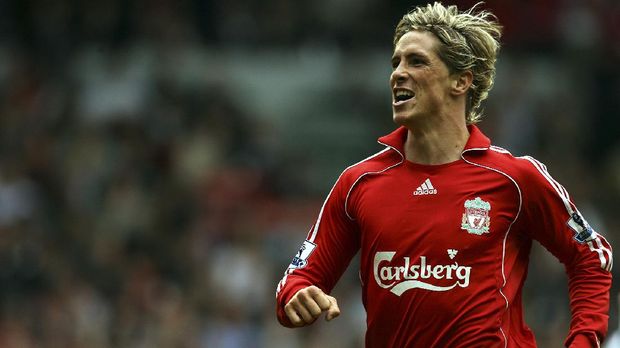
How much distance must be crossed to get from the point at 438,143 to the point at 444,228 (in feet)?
1.31

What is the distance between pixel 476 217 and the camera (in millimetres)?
5508

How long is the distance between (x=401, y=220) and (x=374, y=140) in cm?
861

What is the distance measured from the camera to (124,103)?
14.3 m

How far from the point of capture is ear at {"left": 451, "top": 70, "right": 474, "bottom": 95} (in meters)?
5.77

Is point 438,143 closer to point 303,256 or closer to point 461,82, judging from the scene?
point 461,82

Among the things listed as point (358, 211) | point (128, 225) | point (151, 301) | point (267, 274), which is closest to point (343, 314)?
point (267, 274)

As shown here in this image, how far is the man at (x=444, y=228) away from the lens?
5.44m

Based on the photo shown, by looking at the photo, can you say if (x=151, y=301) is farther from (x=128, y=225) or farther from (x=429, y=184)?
(x=429, y=184)

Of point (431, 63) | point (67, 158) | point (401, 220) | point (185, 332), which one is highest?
point (431, 63)

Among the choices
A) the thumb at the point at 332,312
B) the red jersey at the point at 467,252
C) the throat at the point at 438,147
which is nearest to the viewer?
the thumb at the point at 332,312

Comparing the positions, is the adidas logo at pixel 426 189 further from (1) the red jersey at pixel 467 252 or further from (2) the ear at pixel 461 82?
(2) the ear at pixel 461 82

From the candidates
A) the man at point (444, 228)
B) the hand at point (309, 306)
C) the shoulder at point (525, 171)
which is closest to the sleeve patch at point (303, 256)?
the man at point (444, 228)

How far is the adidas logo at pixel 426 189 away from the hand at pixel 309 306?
0.64 metres

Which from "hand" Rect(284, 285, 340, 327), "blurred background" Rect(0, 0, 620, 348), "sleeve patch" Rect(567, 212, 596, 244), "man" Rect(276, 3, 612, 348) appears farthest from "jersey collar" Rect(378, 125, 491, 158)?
"blurred background" Rect(0, 0, 620, 348)
